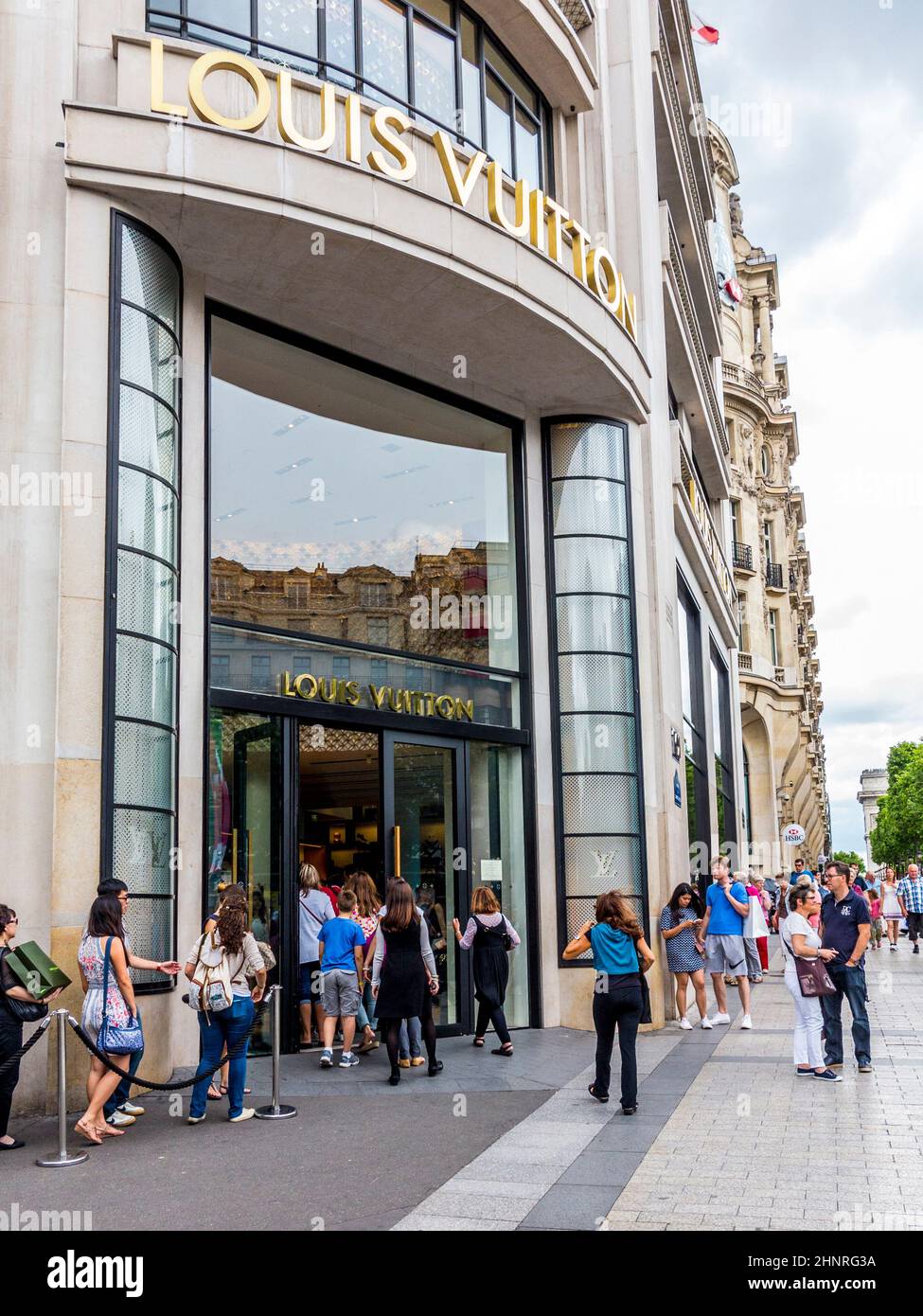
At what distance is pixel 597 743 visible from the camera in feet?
51.2

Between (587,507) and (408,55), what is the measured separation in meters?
5.60

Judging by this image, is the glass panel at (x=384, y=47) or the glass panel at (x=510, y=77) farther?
the glass panel at (x=510, y=77)

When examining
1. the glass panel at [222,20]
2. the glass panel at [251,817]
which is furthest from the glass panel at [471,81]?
the glass panel at [251,817]

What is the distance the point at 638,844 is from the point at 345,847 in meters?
3.85

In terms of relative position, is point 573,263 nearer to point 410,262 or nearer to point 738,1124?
point 410,262

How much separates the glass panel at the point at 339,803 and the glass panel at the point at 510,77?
8.36 meters

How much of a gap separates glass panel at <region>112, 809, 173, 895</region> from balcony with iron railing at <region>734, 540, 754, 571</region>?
39.8 meters

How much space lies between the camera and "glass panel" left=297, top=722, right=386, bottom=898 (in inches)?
511

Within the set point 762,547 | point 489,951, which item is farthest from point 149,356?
point 762,547

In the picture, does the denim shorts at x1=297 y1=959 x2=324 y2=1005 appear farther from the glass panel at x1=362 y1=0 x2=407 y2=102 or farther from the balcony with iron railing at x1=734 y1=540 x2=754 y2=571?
the balcony with iron railing at x1=734 y1=540 x2=754 y2=571

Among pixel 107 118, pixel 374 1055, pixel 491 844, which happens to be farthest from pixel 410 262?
pixel 374 1055

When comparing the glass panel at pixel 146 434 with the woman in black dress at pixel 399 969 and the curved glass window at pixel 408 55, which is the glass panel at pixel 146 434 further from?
the woman in black dress at pixel 399 969

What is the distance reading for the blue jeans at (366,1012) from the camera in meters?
12.5
